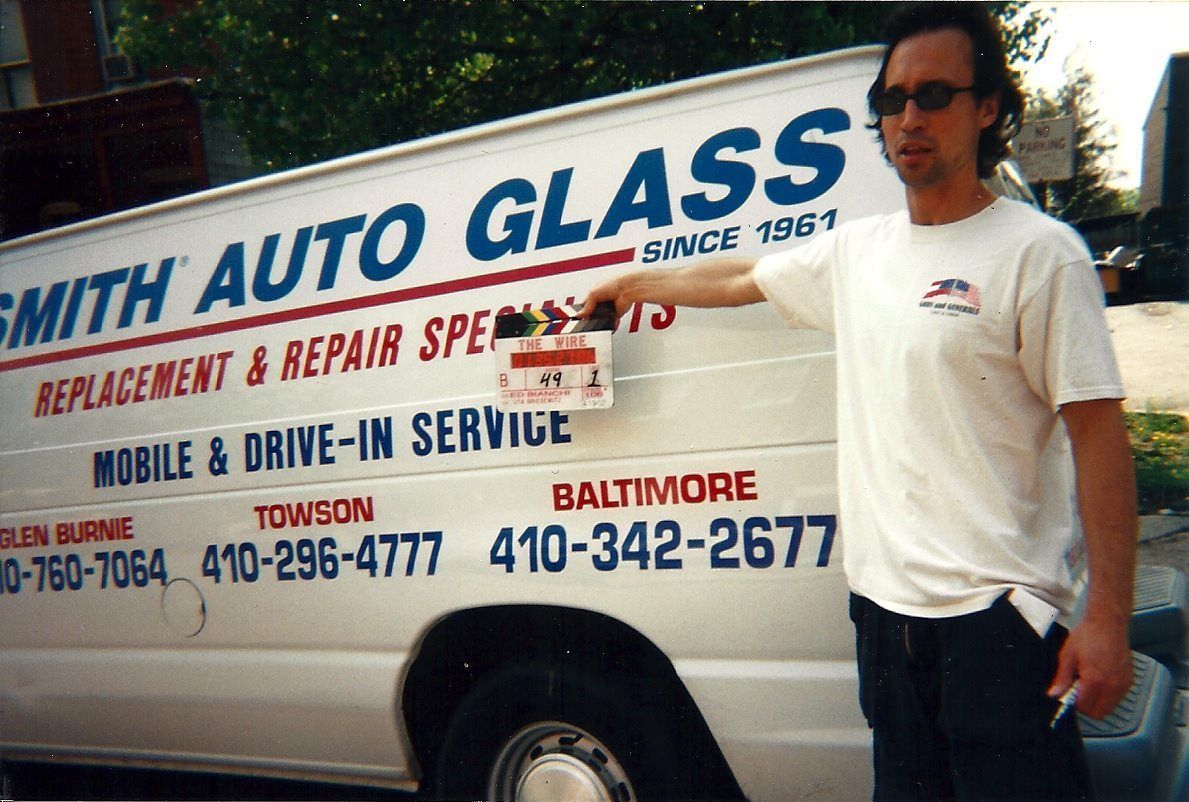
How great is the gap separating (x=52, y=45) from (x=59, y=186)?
5.44 ft

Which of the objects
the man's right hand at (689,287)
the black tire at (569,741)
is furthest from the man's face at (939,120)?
the black tire at (569,741)

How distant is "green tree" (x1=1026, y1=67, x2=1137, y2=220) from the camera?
7.02 meters

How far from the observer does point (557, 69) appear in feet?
23.9

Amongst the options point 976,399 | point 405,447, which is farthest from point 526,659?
point 976,399

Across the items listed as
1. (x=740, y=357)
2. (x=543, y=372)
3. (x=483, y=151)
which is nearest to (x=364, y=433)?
(x=543, y=372)

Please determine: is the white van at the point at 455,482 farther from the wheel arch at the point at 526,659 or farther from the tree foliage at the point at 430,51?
the tree foliage at the point at 430,51

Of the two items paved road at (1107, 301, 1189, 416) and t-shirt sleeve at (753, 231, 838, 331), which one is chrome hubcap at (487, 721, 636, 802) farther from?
paved road at (1107, 301, 1189, 416)

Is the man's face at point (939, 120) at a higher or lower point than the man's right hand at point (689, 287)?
higher

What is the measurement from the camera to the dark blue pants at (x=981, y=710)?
5.92 feet

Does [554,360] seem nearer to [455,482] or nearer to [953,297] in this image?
[455,482]

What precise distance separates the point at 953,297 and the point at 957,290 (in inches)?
0.6

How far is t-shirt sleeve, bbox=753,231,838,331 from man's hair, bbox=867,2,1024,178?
350mm

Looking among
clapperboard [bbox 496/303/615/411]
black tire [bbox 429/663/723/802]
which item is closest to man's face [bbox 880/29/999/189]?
clapperboard [bbox 496/303/615/411]

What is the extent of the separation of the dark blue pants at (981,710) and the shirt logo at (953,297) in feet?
1.78
